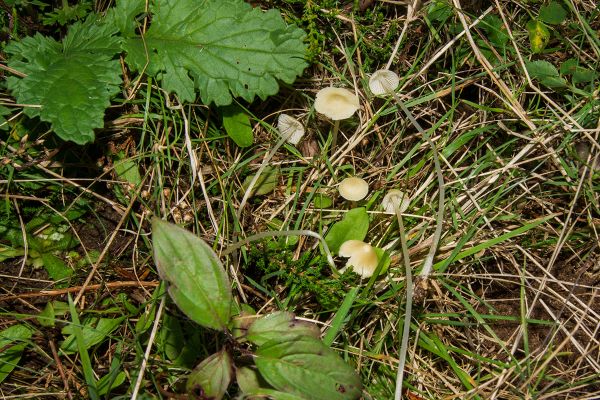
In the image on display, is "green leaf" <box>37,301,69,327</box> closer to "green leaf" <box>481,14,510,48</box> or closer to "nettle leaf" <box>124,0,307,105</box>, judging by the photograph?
"nettle leaf" <box>124,0,307,105</box>

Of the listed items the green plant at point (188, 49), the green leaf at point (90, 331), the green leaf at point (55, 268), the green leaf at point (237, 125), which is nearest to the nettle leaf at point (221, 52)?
the green plant at point (188, 49)

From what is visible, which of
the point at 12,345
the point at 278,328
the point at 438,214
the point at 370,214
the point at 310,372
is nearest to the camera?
the point at 310,372

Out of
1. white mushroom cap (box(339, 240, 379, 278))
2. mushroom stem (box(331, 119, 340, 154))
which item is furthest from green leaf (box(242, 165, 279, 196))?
white mushroom cap (box(339, 240, 379, 278))

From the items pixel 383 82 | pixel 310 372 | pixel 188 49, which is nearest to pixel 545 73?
pixel 383 82

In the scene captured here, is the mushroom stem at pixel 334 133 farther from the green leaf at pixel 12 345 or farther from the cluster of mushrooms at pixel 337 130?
the green leaf at pixel 12 345

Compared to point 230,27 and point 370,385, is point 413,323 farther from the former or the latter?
point 230,27

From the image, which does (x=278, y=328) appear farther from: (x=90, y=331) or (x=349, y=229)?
(x=90, y=331)

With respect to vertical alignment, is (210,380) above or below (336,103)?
below

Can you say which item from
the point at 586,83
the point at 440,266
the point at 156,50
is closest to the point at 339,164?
the point at 440,266
